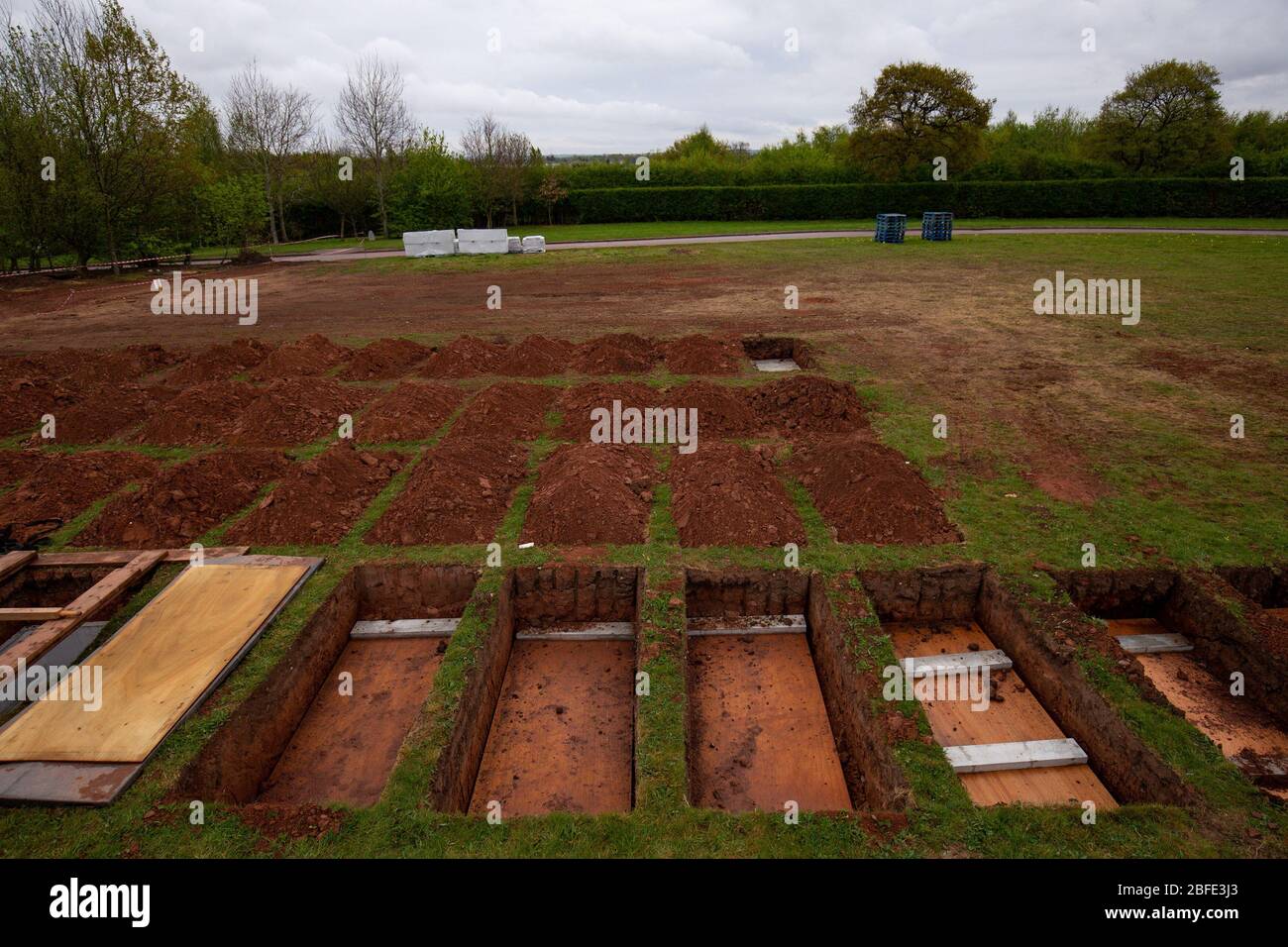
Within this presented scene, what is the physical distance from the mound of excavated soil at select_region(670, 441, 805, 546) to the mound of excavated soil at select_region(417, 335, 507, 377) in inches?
237

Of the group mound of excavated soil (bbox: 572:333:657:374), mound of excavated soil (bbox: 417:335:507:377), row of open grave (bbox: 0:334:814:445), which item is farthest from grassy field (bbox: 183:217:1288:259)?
mound of excavated soil (bbox: 417:335:507:377)

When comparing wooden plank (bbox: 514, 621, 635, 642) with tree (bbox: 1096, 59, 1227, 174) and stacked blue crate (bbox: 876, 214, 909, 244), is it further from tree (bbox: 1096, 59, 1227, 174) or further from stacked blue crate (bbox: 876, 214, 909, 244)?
tree (bbox: 1096, 59, 1227, 174)

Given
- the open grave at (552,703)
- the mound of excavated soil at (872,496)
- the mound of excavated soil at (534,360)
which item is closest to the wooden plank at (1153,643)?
the mound of excavated soil at (872,496)

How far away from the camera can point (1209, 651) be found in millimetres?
6270

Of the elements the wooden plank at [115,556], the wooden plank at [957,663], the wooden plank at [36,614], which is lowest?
the wooden plank at [957,663]

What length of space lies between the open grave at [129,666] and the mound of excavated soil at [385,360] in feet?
21.6

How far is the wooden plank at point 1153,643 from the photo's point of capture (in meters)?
6.36

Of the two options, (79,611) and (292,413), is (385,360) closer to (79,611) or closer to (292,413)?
(292,413)

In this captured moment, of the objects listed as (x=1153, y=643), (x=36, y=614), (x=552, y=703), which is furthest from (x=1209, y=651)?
(x=36, y=614)

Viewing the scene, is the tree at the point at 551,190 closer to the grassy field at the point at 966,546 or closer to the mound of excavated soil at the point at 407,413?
the grassy field at the point at 966,546

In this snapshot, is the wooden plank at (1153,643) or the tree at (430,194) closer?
the wooden plank at (1153,643)

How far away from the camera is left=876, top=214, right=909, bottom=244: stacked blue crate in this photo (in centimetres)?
3009

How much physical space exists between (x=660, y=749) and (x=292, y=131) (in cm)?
4502

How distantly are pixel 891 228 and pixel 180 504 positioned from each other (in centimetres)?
2981
